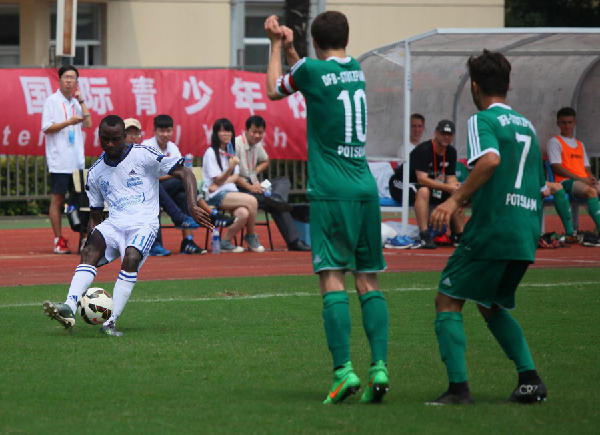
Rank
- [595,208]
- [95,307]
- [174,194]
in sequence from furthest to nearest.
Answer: [595,208] → [174,194] → [95,307]

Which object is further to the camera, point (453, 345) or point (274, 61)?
point (274, 61)

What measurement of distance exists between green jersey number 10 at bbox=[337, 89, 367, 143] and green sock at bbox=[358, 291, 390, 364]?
872 mm

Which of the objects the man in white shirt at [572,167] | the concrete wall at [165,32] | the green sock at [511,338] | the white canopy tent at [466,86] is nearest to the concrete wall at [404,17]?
the concrete wall at [165,32]

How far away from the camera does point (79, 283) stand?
28.0ft

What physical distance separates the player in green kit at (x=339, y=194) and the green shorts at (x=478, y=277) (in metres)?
0.44

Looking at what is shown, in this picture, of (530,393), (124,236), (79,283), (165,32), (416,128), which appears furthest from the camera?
(165,32)

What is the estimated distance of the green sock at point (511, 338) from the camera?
5980 millimetres

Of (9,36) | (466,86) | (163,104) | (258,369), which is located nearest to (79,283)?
(258,369)

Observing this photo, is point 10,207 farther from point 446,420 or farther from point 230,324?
Answer: point 446,420

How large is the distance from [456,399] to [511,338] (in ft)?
1.51

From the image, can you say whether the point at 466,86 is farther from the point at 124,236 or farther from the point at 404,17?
the point at 124,236

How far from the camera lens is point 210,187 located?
1575 cm

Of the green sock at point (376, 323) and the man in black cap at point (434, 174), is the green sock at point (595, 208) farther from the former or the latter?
the green sock at point (376, 323)

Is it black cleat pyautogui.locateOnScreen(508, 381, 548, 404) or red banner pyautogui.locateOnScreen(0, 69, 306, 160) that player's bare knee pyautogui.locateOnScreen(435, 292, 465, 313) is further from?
red banner pyautogui.locateOnScreen(0, 69, 306, 160)
